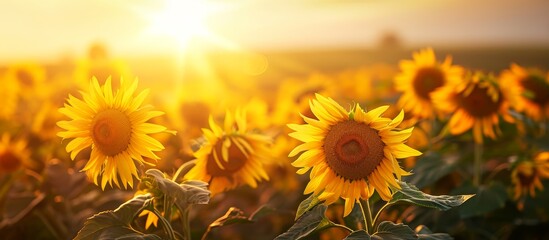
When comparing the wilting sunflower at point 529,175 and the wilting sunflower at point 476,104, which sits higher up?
the wilting sunflower at point 476,104

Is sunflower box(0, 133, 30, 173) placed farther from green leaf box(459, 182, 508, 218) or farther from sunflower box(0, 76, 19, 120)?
green leaf box(459, 182, 508, 218)

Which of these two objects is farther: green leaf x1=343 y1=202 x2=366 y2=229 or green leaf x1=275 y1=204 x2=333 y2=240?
green leaf x1=343 y1=202 x2=366 y2=229

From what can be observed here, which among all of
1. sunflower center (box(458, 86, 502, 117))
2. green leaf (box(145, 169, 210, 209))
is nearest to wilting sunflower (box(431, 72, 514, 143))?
sunflower center (box(458, 86, 502, 117))

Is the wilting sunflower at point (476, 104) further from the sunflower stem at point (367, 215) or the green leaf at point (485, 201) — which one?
the sunflower stem at point (367, 215)

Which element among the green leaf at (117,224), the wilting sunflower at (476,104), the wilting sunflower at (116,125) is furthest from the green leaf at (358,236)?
the wilting sunflower at (476,104)

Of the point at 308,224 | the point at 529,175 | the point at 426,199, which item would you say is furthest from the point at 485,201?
the point at 308,224

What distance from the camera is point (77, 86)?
7.20m

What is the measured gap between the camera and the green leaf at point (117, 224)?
2.75 m

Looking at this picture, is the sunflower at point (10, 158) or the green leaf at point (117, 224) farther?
the sunflower at point (10, 158)

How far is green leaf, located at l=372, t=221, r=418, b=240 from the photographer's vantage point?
2.58 metres

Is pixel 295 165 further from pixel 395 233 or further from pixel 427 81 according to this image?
pixel 427 81

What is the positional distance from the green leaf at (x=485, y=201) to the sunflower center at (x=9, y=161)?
3.65 metres

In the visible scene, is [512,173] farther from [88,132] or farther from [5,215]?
[5,215]

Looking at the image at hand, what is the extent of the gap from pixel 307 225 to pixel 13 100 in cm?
748
